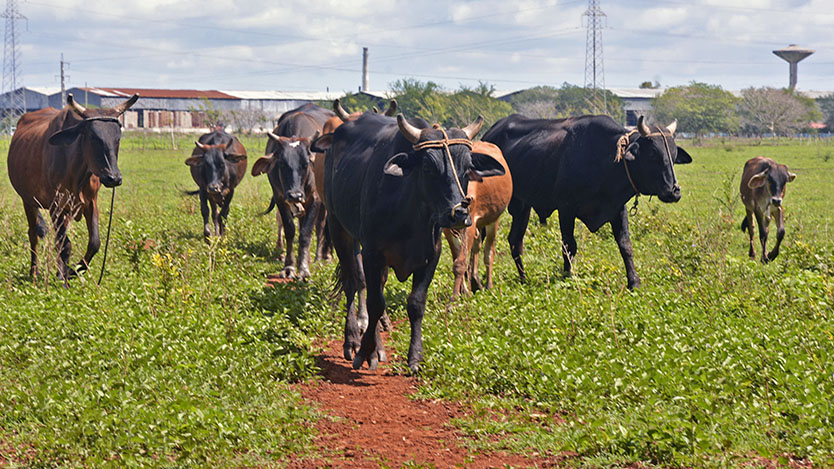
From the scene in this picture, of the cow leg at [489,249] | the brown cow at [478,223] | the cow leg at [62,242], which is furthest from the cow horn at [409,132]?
the cow leg at [62,242]

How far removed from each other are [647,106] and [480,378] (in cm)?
10805

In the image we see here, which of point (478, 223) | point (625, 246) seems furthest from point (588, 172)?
point (478, 223)

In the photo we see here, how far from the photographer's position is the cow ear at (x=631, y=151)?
10688 mm

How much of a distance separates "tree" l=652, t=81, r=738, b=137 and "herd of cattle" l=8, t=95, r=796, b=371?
264 ft

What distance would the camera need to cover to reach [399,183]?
292 inches

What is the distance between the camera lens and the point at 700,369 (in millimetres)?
6512

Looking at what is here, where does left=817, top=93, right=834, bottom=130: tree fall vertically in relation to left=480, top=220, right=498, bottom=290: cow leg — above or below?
above

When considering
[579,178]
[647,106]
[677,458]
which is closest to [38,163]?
[579,178]

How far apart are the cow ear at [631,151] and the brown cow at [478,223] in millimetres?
1438

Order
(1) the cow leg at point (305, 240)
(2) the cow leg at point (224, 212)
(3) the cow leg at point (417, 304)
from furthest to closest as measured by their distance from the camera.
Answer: (2) the cow leg at point (224, 212) → (1) the cow leg at point (305, 240) → (3) the cow leg at point (417, 304)

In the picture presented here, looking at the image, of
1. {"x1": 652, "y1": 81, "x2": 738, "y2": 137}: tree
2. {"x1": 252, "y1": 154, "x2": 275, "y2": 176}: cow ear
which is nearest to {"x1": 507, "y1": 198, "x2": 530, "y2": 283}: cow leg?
{"x1": 252, "y1": 154, "x2": 275, "y2": 176}: cow ear

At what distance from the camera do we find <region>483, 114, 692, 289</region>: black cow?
1083 cm

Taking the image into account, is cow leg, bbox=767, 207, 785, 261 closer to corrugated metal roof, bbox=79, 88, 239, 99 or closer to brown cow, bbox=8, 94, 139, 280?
brown cow, bbox=8, 94, 139, 280

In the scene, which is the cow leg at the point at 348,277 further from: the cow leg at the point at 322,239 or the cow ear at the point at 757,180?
the cow ear at the point at 757,180
